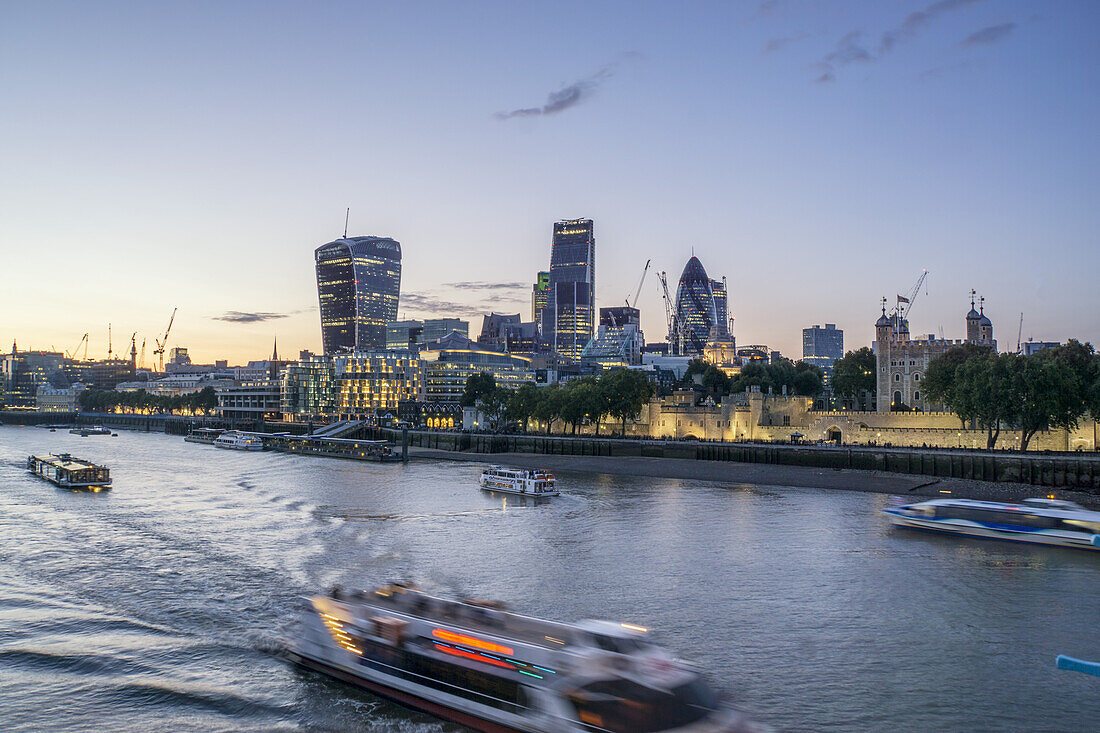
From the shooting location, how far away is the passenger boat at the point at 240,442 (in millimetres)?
125875

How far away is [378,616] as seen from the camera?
929 inches

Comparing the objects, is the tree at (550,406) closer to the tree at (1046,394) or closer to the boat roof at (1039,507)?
the tree at (1046,394)

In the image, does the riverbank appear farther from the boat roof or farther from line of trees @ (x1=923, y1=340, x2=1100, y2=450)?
line of trees @ (x1=923, y1=340, x2=1100, y2=450)

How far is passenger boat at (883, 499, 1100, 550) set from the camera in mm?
42438

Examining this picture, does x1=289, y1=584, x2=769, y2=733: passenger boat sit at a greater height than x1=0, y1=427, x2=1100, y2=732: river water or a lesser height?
greater

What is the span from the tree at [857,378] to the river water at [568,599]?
215 ft

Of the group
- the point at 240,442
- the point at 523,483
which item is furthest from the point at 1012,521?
the point at 240,442

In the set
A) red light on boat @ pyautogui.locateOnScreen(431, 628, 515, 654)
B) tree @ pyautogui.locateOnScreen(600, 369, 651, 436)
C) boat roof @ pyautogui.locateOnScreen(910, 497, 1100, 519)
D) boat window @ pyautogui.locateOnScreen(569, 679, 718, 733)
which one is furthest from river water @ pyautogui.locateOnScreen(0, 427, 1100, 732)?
tree @ pyautogui.locateOnScreen(600, 369, 651, 436)

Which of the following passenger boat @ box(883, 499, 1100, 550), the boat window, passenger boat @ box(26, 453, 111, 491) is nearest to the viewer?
the boat window

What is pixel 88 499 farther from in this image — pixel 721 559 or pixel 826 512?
pixel 826 512

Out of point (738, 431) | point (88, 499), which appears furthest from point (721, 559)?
point (738, 431)

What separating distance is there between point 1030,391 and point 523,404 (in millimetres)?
71032

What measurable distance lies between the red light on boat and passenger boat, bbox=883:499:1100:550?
35.1 metres

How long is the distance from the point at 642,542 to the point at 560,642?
23.1m
